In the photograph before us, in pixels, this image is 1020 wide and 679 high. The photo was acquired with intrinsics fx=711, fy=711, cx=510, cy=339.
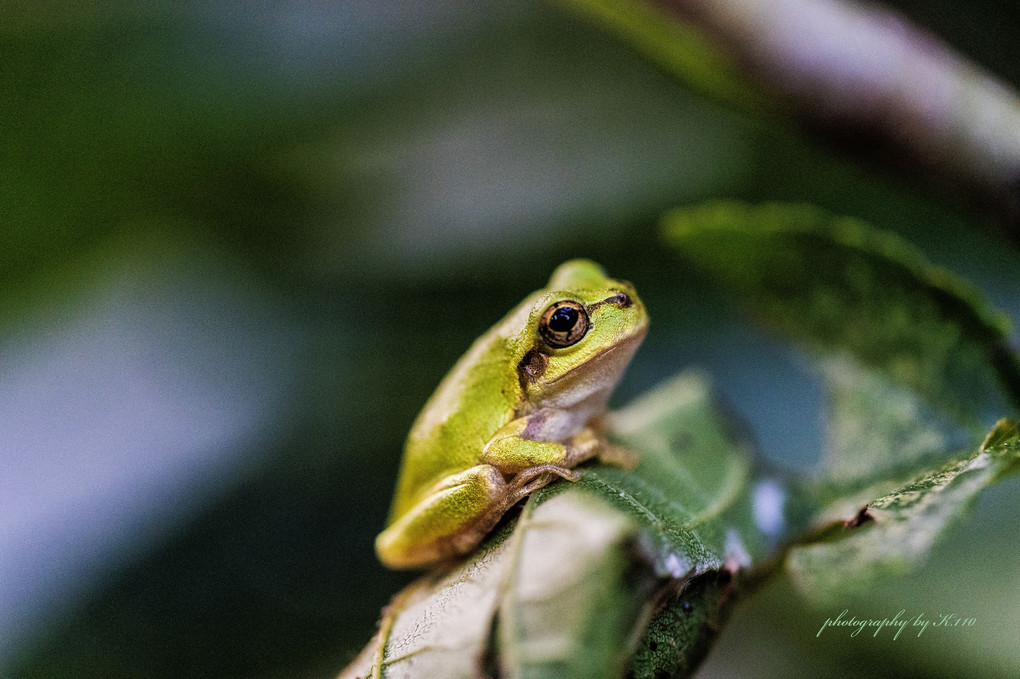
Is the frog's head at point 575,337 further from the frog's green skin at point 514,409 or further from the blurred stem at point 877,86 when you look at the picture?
the blurred stem at point 877,86

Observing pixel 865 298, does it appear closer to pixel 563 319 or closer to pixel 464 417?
pixel 563 319

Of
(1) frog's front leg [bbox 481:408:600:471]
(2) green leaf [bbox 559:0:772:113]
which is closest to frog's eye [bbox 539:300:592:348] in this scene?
(1) frog's front leg [bbox 481:408:600:471]

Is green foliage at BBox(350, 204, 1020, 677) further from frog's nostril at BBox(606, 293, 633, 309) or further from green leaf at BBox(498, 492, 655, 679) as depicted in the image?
frog's nostril at BBox(606, 293, 633, 309)

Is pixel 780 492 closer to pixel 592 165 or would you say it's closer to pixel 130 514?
pixel 592 165

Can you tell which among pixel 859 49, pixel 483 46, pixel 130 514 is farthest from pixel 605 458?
pixel 483 46

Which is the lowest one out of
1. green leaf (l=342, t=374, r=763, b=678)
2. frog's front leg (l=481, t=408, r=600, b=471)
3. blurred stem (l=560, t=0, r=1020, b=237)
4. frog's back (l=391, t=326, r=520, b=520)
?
green leaf (l=342, t=374, r=763, b=678)

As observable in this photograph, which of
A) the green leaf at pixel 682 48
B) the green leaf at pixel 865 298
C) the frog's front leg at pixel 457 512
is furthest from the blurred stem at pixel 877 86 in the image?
the frog's front leg at pixel 457 512
